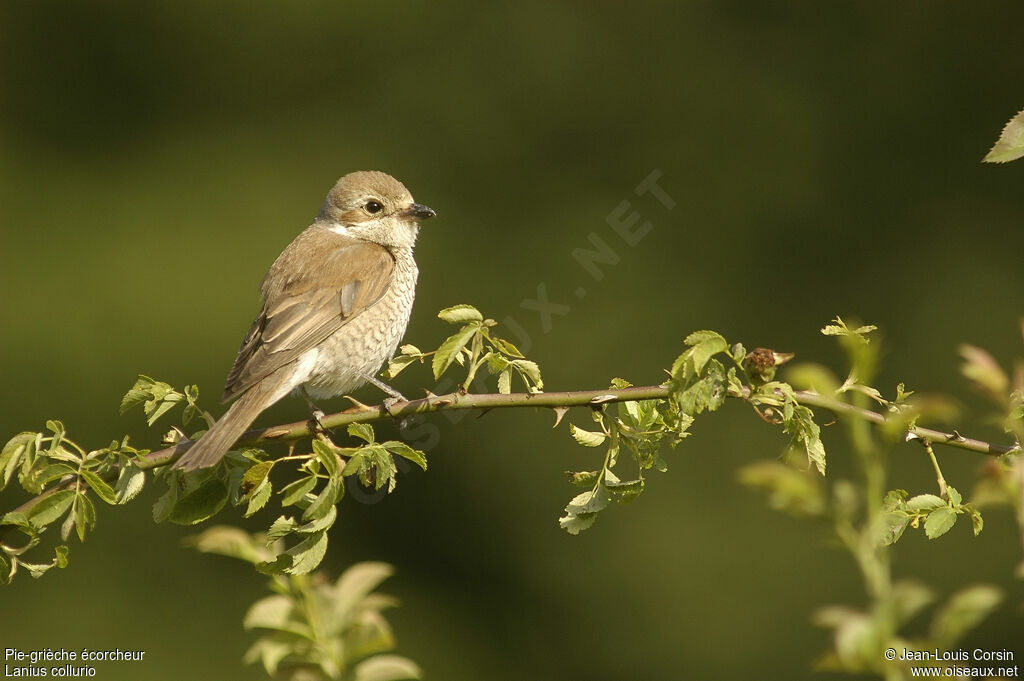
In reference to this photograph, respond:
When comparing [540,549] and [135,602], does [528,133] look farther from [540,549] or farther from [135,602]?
[135,602]

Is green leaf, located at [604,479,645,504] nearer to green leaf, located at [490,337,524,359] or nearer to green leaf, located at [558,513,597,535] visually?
green leaf, located at [558,513,597,535]

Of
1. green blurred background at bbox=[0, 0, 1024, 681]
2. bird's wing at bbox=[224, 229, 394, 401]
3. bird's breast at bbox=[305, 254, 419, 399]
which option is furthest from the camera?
green blurred background at bbox=[0, 0, 1024, 681]

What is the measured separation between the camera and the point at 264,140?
11.2 metres

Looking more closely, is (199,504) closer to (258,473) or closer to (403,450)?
(258,473)

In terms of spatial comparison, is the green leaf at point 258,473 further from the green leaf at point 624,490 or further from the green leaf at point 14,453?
the green leaf at point 624,490

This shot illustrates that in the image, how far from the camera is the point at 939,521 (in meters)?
2.02

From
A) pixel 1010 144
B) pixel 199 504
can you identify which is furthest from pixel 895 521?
pixel 199 504

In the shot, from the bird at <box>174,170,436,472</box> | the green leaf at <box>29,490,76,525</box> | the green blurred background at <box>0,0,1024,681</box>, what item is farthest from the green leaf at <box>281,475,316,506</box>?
the green blurred background at <box>0,0,1024,681</box>

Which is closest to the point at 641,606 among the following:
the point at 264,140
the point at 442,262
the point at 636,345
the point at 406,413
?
the point at 636,345

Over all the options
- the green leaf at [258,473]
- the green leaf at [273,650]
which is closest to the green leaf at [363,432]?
the green leaf at [258,473]

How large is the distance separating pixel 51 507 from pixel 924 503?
1.50m

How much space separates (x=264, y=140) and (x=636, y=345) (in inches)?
161

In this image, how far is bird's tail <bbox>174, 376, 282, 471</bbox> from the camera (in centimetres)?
223

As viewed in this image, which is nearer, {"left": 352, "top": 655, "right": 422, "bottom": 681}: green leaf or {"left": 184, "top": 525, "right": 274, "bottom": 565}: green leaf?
{"left": 352, "top": 655, "right": 422, "bottom": 681}: green leaf
